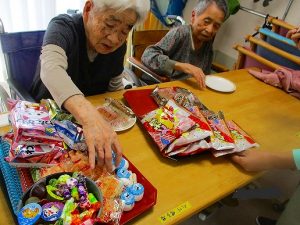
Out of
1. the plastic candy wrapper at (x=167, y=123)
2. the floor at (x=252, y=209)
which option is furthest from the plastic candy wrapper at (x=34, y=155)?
the floor at (x=252, y=209)

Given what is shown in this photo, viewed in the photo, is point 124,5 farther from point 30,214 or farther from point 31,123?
point 30,214

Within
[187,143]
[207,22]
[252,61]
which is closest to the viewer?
[187,143]

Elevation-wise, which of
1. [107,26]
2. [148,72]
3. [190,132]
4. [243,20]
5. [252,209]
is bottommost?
[252,209]

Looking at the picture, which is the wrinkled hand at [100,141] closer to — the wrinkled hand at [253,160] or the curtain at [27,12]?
the wrinkled hand at [253,160]

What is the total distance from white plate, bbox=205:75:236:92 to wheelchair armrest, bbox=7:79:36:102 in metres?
0.89

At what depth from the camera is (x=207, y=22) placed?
159 centimetres

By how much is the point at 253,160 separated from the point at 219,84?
2.14 ft

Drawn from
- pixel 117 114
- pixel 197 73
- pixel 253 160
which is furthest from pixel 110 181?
pixel 197 73

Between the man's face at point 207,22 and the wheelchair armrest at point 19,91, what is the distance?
106 cm

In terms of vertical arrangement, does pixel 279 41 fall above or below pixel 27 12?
above

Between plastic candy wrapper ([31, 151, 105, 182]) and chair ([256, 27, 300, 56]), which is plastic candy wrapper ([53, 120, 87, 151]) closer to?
plastic candy wrapper ([31, 151, 105, 182])

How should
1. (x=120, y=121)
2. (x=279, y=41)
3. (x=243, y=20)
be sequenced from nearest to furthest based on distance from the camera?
(x=120, y=121) → (x=279, y=41) → (x=243, y=20)

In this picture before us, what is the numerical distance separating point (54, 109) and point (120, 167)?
284mm

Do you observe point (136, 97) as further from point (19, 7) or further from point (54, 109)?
point (19, 7)
